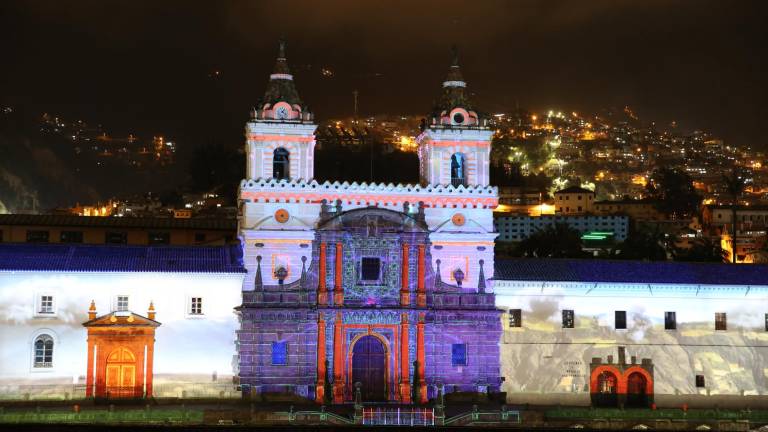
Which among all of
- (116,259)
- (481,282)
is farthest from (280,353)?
(481,282)

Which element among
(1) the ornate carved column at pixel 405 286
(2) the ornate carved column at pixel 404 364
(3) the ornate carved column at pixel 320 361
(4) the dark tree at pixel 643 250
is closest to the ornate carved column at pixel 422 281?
(1) the ornate carved column at pixel 405 286

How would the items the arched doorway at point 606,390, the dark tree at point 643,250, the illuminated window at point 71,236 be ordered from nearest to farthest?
1. the arched doorway at point 606,390
2. the illuminated window at point 71,236
3. the dark tree at point 643,250

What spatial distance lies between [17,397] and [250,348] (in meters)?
8.93

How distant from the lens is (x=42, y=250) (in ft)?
143

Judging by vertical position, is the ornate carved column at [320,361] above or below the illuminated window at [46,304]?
below

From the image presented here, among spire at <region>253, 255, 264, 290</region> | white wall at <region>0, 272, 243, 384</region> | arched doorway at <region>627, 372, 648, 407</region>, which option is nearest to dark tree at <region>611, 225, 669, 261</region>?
arched doorway at <region>627, 372, 648, 407</region>

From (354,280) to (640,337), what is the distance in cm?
1224

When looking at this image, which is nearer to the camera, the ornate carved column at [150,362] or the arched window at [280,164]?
the ornate carved column at [150,362]

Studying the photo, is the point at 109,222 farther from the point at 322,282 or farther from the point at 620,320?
the point at 620,320

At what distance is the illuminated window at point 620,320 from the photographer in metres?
45.6

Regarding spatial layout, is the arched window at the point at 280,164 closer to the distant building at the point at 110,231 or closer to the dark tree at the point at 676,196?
the distant building at the point at 110,231

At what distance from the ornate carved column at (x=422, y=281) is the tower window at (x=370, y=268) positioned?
172 cm

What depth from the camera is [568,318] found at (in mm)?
45500

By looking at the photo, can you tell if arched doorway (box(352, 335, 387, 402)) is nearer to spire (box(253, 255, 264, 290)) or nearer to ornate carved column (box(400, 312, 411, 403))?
ornate carved column (box(400, 312, 411, 403))
